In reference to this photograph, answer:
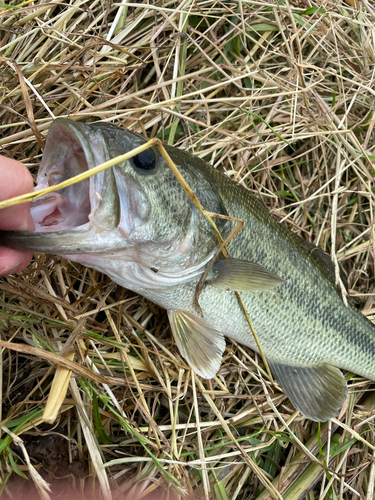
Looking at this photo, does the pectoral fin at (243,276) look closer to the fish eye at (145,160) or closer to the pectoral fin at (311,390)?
the fish eye at (145,160)

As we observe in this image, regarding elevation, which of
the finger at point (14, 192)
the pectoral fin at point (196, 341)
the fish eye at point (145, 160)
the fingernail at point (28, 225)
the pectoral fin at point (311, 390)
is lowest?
the pectoral fin at point (311, 390)

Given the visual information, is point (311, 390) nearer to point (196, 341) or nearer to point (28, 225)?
point (196, 341)

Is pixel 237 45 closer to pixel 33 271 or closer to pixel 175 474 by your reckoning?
pixel 33 271

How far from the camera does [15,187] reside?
1478 mm

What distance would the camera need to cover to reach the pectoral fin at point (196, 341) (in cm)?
211

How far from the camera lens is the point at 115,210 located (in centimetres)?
143

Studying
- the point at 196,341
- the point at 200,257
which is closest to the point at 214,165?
the point at 200,257

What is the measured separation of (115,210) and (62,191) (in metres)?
0.30

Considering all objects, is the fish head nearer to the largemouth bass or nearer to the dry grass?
the largemouth bass

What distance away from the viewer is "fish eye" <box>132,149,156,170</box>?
1572mm

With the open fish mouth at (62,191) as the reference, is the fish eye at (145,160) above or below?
above

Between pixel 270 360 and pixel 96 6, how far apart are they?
242 centimetres

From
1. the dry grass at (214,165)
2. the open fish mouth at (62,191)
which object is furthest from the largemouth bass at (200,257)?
the dry grass at (214,165)

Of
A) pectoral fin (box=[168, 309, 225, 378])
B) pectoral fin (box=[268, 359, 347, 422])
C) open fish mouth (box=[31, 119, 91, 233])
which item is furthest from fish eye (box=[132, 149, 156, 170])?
pectoral fin (box=[268, 359, 347, 422])
